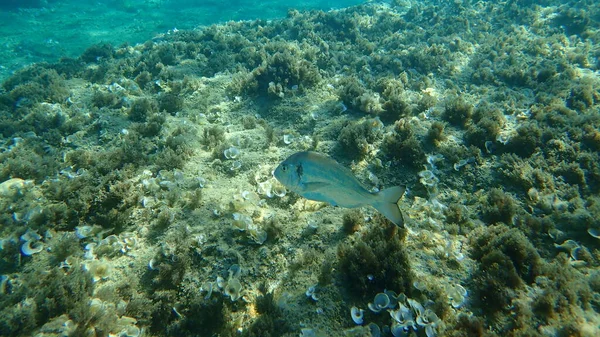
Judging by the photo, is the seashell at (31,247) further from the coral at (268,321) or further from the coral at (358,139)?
the coral at (358,139)

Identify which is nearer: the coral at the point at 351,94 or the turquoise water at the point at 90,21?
the coral at the point at 351,94

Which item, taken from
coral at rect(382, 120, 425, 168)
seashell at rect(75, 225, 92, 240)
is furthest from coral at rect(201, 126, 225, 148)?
coral at rect(382, 120, 425, 168)

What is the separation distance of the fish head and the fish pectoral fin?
0.32ft

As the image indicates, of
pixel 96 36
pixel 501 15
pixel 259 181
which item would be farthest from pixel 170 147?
pixel 96 36

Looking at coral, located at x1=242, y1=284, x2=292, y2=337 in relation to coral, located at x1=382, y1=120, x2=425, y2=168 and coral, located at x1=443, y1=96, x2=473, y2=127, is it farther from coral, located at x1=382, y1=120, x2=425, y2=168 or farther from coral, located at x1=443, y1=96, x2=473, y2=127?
coral, located at x1=443, y1=96, x2=473, y2=127

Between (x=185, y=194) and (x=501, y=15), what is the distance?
19.3 m

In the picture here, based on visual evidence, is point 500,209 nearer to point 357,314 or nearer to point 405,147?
point 405,147

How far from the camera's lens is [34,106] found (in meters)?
8.54

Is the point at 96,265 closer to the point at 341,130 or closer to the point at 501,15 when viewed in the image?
the point at 341,130

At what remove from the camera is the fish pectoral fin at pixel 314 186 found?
118 inches

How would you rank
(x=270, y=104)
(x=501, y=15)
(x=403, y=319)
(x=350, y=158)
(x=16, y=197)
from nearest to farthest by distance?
(x=403, y=319) → (x=16, y=197) → (x=350, y=158) → (x=270, y=104) → (x=501, y=15)

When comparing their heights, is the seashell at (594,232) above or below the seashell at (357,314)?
Result: above

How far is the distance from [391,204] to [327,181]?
0.73 meters

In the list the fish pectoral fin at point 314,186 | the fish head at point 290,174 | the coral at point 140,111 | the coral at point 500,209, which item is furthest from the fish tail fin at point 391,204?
the coral at point 140,111
